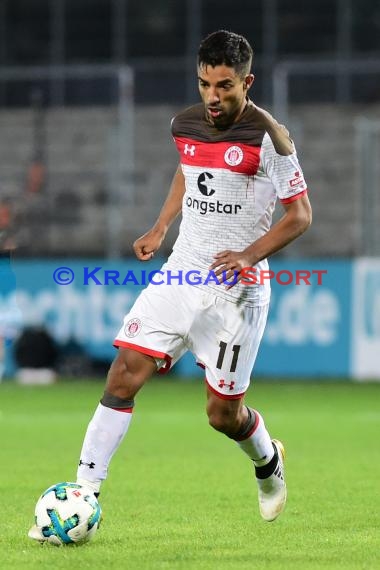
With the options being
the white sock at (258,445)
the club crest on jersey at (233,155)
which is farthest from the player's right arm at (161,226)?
the white sock at (258,445)

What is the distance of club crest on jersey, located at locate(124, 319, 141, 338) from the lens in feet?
23.0

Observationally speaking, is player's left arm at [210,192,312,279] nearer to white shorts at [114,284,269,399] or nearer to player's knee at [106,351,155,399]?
white shorts at [114,284,269,399]

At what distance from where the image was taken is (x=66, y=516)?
6.58 metres

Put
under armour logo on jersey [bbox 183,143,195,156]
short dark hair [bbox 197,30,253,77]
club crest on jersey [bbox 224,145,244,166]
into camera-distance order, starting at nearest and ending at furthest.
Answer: short dark hair [bbox 197,30,253,77], club crest on jersey [bbox 224,145,244,166], under armour logo on jersey [bbox 183,143,195,156]

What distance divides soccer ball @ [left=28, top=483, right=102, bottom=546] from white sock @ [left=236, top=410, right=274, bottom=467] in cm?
108

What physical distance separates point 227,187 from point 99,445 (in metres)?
1.40

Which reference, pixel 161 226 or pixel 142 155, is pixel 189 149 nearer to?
pixel 161 226

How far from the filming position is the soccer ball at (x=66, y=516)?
6.61m

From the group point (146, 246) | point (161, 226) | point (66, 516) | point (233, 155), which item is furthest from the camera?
point (161, 226)

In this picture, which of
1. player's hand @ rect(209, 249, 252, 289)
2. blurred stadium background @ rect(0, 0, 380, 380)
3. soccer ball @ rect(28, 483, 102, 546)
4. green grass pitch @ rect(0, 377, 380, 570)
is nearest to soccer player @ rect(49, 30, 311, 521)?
player's hand @ rect(209, 249, 252, 289)

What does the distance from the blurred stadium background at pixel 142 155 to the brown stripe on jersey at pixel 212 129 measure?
10.3 m

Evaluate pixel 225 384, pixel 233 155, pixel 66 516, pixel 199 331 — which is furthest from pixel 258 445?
pixel 233 155

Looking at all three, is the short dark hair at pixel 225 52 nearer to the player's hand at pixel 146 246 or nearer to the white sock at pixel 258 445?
the player's hand at pixel 146 246

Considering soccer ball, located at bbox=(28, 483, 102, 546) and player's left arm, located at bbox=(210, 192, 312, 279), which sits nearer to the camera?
soccer ball, located at bbox=(28, 483, 102, 546)
